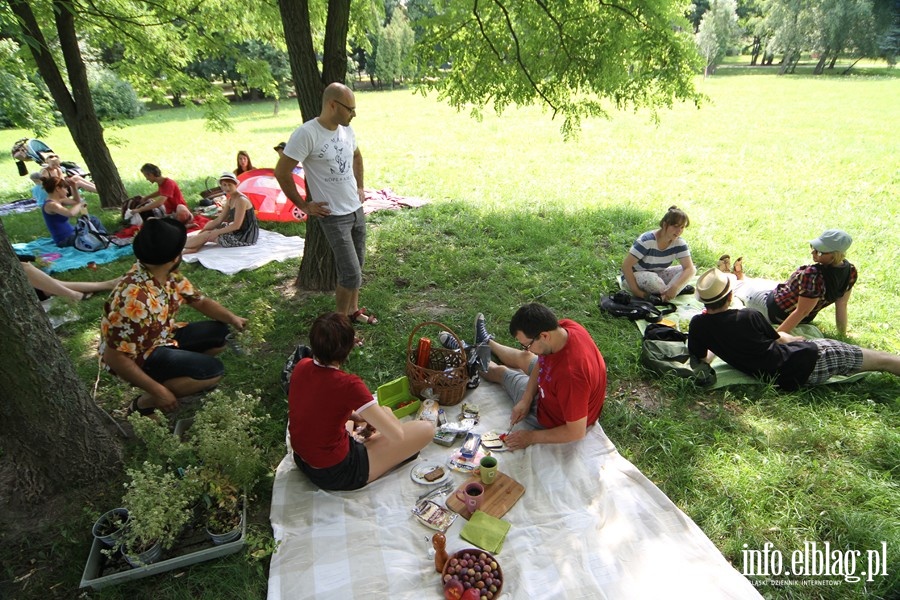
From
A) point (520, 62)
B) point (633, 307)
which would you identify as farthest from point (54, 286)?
point (633, 307)

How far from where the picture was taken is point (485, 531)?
2777mm

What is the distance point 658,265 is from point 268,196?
6.52 metres

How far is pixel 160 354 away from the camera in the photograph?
12.1ft

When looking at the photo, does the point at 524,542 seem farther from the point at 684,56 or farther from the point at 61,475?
the point at 684,56

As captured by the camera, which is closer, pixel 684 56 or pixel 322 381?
pixel 322 381

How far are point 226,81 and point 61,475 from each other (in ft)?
133

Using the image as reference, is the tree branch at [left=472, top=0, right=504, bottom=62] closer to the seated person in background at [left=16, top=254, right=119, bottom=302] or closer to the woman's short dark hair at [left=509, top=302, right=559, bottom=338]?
the woman's short dark hair at [left=509, top=302, right=559, bottom=338]

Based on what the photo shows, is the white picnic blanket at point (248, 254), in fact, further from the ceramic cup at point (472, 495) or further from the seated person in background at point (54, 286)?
the ceramic cup at point (472, 495)

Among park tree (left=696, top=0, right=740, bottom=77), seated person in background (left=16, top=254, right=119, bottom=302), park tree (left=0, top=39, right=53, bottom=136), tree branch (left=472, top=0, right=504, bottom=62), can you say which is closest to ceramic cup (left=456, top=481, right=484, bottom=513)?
seated person in background (left=16, top=254, right=119, bottom=302)

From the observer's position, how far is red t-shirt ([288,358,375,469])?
2.72 metres

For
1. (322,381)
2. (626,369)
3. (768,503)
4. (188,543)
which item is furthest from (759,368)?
(188,543)

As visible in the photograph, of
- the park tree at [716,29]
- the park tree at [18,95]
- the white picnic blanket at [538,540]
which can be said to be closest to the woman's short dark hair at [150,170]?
the park tree at [18,95]

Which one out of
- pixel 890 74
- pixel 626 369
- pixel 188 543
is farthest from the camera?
pixel 890 74

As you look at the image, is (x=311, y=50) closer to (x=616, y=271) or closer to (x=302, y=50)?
(x=302, y=50)
